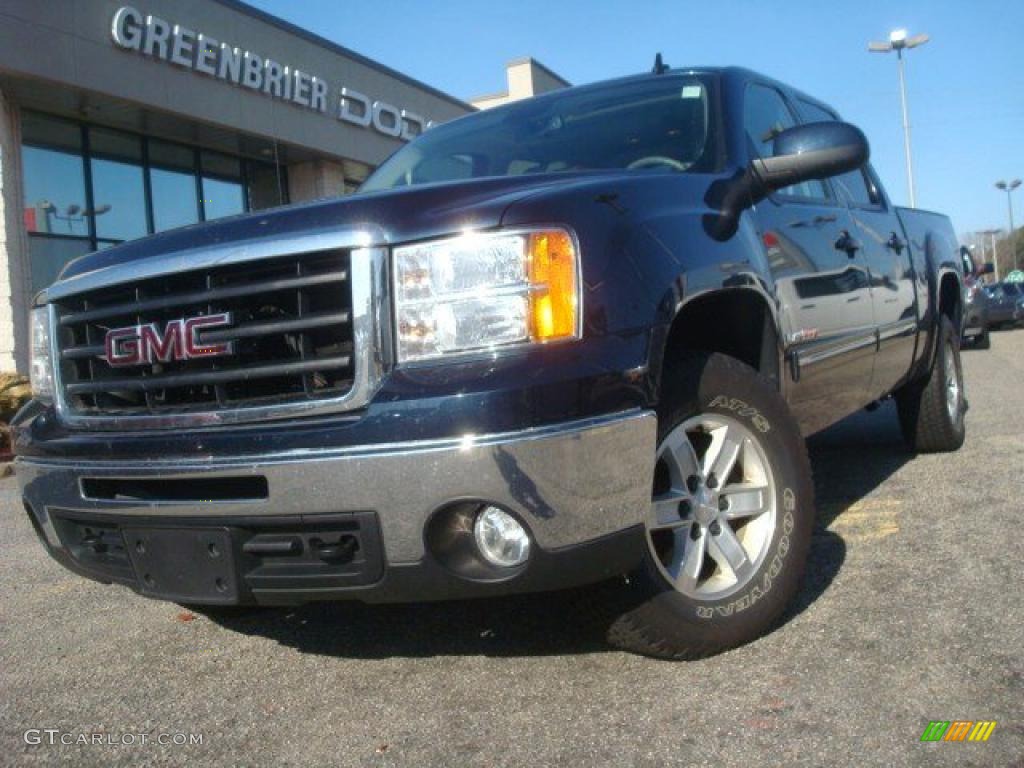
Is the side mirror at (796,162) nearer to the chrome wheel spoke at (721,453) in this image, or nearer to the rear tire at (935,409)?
the chrome wheel spoke at (721,453)

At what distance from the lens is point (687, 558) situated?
2660 millimetres

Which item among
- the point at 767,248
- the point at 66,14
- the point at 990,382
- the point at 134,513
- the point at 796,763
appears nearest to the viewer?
the point at 796,763

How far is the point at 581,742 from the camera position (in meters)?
2.24

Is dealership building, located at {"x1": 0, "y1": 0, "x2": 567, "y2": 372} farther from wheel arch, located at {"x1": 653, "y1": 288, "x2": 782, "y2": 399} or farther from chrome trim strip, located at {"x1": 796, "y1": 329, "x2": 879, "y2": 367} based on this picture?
wheel arch, located at {"x1": 653, "y1": 288, "x2": 782, "y2": 399}

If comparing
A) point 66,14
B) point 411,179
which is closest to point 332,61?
point 66,14

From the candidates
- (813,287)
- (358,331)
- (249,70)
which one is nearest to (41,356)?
(358,331)

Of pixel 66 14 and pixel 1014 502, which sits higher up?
pixel 66 14

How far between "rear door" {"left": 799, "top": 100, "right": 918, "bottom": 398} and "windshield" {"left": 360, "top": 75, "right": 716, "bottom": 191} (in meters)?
1.13

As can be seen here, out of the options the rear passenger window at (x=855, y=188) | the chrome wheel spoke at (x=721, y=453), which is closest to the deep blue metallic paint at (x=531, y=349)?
the chrome wheel spoke at (x=721, y=453)

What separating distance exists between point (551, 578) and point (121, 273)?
1.48 meters

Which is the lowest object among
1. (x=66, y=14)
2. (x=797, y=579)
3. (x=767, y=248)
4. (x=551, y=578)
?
(x=797, y=579)

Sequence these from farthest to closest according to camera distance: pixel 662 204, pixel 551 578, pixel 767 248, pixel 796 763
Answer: pixel 767 248
pixel 662 204
pixel 551 578
pixel 796 763

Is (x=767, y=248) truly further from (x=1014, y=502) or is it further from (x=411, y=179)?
(x=1014, y=502)

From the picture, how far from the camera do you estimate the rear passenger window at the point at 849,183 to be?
4557mm
